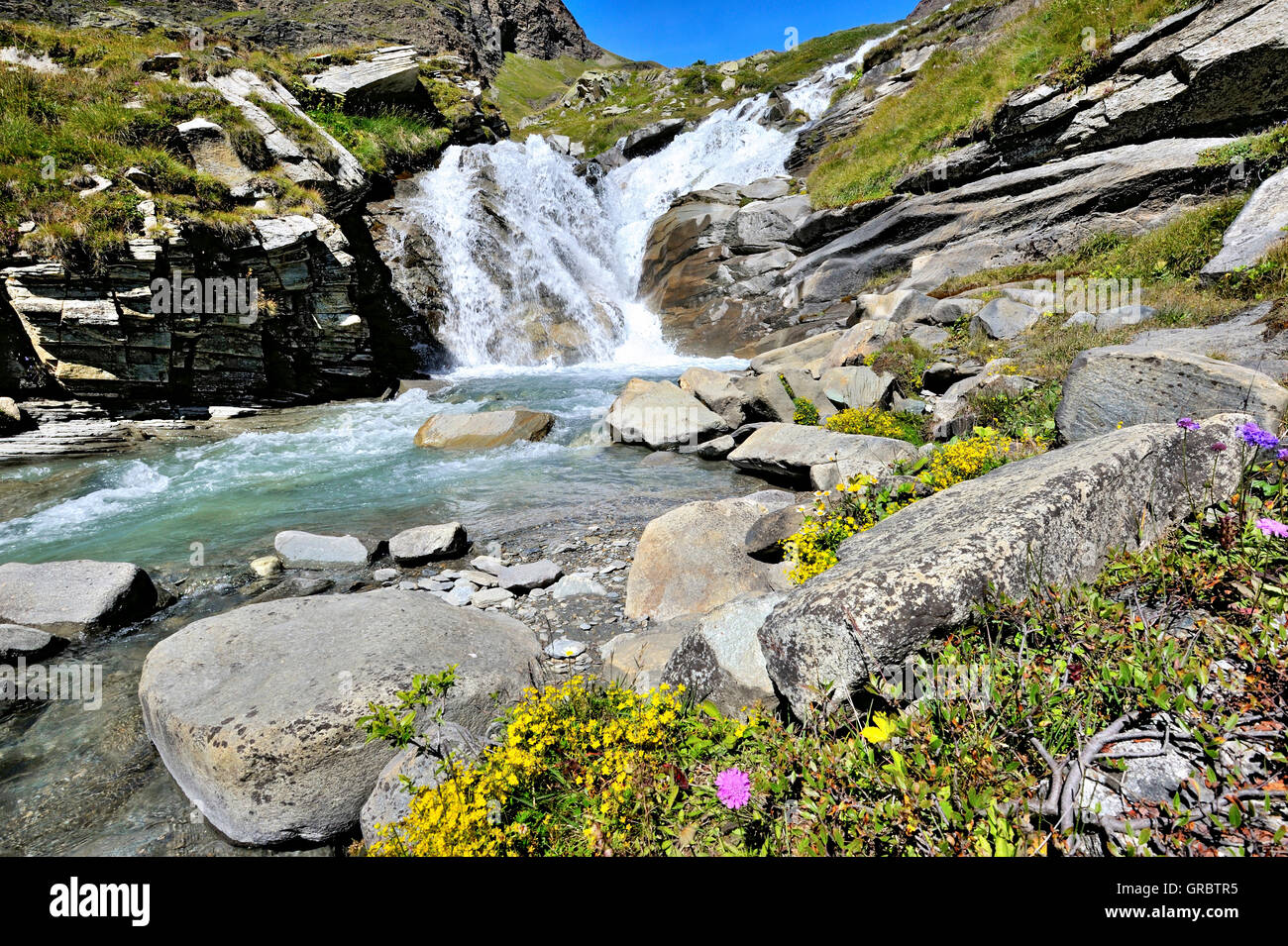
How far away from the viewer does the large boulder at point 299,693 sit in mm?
3334

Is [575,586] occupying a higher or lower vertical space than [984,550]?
lower

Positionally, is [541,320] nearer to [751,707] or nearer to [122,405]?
[122,405]

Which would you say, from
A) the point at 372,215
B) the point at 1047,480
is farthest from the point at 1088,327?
the point at 372,215

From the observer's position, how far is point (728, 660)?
10.9ft

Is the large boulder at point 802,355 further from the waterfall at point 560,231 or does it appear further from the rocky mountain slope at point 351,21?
the rocky mountain slope at point 351,21

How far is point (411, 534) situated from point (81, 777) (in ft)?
13.1

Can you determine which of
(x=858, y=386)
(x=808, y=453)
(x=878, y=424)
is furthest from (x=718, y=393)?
(x=808, y=453)

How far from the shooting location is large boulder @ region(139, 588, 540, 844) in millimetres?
3334

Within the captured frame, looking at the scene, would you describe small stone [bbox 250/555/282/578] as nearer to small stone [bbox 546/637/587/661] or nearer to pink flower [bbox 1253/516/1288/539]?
small stone [bbox 546/637/587/661]

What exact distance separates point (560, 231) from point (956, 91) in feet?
58.6

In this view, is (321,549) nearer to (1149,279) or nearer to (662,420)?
(662,420)

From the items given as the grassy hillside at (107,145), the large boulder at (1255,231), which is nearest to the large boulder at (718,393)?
the large boulder at (1255,231)

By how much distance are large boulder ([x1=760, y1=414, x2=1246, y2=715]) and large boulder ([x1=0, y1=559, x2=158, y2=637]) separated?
7034 millimetres

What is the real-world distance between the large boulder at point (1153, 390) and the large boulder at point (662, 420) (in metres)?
6.80
